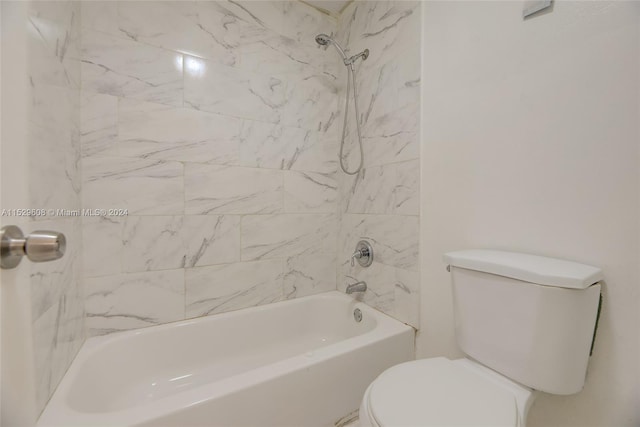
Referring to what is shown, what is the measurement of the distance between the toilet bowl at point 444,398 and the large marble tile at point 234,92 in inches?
54.5

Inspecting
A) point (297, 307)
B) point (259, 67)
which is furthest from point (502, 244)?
point (259, 67)

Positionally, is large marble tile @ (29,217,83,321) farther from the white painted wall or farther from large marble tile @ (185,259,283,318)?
the white painted wall

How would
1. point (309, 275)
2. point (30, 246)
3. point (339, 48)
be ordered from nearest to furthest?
point (30, 246) → point (339, 48) → point (309, 275)

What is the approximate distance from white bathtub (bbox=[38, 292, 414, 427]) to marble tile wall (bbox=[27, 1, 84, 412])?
134 millimetres

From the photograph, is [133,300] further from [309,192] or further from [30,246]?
[309,192]

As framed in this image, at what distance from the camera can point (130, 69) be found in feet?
3.86

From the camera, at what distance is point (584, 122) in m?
0.76

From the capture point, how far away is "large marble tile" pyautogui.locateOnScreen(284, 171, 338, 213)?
160 centimetres

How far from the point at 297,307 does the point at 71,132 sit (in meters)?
1.34

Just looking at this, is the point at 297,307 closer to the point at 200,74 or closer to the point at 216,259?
the point at 216,259

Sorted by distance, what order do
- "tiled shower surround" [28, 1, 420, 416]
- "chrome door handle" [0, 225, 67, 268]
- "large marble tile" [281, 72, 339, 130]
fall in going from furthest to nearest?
"large marble tile" [281, 72, 339, 130]
"tiled shower surround" [28, 1, 420, 416]
"chrome door handle" [0, 225, 67, 268]

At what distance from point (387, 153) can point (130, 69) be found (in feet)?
4.17

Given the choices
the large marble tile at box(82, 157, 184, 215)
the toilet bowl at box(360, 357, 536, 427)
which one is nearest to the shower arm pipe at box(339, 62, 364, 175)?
the large marble tile at box(82, 157, 184, 215)

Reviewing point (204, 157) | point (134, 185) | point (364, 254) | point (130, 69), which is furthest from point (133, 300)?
point (364, 254)
